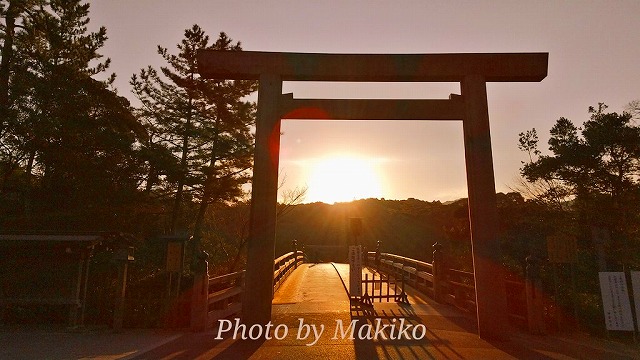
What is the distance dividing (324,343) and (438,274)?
720 centimetres

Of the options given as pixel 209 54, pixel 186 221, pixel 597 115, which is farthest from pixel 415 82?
pixel 597 115

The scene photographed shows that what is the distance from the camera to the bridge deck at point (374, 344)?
704 cm

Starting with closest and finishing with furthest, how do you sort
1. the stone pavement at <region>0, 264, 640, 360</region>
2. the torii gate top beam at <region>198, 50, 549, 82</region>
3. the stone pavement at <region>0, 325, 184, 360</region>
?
the stone pavement at <region>0, 325, 184, 360</region>
the stone pavement at <region>0, 264, 640, 360</region>
the torii gate top beam at <region>198, 50, 549, 82</region>

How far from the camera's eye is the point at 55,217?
13883 mm

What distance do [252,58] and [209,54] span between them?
99 centimetres

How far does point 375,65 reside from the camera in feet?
30.3

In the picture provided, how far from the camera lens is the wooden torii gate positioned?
8.67 metres

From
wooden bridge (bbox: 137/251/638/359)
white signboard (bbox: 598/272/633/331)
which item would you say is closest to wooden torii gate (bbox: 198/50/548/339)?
wooden bridge (bbox: 137/251/638/359)

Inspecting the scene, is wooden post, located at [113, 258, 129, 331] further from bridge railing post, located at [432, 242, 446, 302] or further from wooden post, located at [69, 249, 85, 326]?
bridge railing post, located at [432, 242, 446, 302]

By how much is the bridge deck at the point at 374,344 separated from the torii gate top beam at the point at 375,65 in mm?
5738

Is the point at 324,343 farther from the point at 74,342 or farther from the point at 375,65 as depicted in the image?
the point at 375,65

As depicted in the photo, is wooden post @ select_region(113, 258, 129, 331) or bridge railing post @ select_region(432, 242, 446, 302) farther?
bridge railing post @ select_region(432, 242, 446, 302)

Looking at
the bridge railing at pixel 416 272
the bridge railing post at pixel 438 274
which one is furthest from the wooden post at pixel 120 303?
the bridge railing post at pixel 438 274

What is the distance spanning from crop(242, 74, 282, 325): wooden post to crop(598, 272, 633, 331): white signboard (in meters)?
6.60
